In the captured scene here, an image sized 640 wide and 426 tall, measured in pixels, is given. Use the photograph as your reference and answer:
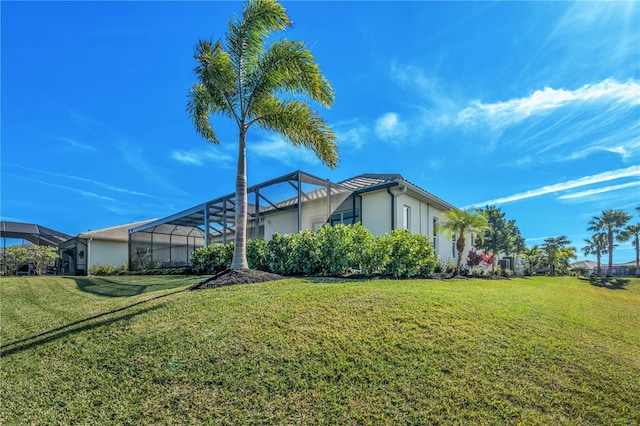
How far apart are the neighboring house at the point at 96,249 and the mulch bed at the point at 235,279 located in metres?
19.5

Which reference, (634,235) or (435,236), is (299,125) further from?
(634,235)

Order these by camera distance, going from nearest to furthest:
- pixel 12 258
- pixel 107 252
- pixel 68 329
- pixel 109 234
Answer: pixel 68 329 < pixel 12 258 < pixel 109 234 < pixel 107 252

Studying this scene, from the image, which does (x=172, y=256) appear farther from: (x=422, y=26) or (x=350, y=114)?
(x=422, y=26)

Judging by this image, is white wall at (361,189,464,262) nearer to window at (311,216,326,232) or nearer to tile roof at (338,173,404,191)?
tile roof at (338,173,404,191)

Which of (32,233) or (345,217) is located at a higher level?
Result: (345,217)

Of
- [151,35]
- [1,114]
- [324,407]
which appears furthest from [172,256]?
[324,407]

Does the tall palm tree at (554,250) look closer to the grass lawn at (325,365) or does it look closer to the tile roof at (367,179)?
the tile roof at (367,179)

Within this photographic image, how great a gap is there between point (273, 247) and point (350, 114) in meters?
5.75

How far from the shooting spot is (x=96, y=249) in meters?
23.4

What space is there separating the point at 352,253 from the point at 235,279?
11.3 ft

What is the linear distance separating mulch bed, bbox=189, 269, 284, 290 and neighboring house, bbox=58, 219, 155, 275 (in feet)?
64.0

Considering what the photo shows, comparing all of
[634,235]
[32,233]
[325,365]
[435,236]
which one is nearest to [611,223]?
[634,235]

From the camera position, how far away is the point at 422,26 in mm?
8547

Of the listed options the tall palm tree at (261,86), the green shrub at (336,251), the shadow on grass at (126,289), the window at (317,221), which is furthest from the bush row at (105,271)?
the green shrub at (336,251)
